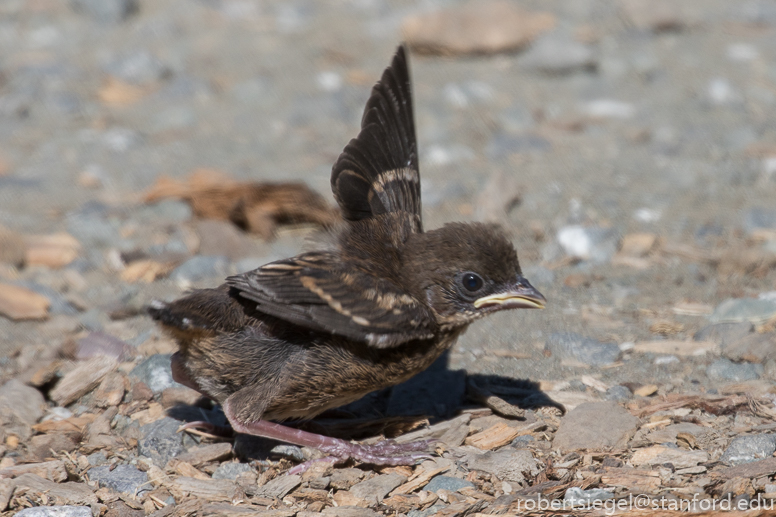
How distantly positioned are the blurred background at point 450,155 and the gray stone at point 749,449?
65cm

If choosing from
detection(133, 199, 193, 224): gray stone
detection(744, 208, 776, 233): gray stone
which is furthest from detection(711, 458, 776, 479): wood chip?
detection(133, 199, 193, 224): gray stone

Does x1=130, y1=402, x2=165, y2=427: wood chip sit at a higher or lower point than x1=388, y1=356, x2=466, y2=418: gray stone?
lower

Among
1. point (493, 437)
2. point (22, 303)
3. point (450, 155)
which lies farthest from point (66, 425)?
point (450, 155)

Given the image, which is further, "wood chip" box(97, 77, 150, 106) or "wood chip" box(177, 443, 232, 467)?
"wood chip" box(97, 77, 150, 106)

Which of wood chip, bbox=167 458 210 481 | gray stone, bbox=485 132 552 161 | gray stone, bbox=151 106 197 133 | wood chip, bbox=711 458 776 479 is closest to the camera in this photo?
wood chip, bbox=711 458 776 479

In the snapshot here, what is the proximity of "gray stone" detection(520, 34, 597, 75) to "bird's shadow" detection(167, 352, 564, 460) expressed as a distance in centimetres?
483

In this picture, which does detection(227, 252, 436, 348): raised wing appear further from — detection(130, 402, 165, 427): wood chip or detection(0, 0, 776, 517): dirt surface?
detection(130, 402, 165, 427): wood chip

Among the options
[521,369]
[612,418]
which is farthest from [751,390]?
[521,369]

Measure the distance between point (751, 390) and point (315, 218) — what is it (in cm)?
347

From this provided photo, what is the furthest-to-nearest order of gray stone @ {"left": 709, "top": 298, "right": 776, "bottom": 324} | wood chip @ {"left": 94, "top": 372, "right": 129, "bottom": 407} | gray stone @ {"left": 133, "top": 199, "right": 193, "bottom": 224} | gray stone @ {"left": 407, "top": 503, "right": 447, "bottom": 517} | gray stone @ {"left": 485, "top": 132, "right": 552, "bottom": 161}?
gray stone @ {"left": 485, "top": 132, "right": 552, "bottom": 161} → gray stone @ {"left": 133, "top": 199, "right": 193, "bottom": 224} → gray stone @ {"left": 709, "top": 298, "right": 776, "bottom": 324} → wood chip @ {"left": 94, "top": 372, "right": 129, "bottom": 407} → gray stone @ {"left": 407, "top": 503, "right": 447, "bottom": 517}

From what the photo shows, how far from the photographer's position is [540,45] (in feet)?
30.5

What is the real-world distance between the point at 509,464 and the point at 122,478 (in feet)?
6.03

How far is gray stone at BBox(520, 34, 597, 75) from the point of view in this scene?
29.7 feet

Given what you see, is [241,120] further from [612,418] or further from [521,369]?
[612,418]
